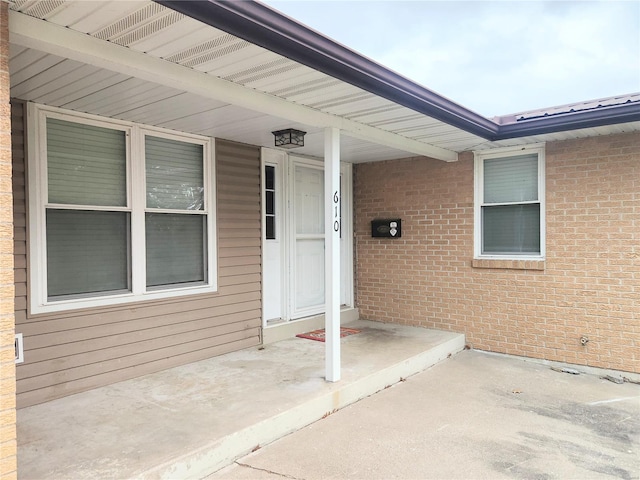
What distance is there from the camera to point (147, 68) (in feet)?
9.23

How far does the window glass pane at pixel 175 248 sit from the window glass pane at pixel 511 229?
358 centimetres

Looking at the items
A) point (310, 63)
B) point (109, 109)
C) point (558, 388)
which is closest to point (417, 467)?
point (558, 388)

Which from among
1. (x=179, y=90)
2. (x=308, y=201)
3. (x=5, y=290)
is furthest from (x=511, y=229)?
(x=5, y=290)

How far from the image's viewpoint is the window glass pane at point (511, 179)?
221 inches

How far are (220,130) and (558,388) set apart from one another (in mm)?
4296

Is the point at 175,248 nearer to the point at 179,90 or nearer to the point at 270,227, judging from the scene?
the point at 270,227

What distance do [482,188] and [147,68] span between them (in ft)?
14.8

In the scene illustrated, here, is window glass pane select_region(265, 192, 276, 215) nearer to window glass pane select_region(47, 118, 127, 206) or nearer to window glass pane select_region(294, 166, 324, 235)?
window glass pane select_region(294, 166, 324, 235)

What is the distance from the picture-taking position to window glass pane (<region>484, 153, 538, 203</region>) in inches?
221

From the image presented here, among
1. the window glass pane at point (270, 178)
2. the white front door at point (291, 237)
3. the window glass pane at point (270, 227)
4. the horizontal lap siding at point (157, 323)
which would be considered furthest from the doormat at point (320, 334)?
the window glass pane at point (270, 178)

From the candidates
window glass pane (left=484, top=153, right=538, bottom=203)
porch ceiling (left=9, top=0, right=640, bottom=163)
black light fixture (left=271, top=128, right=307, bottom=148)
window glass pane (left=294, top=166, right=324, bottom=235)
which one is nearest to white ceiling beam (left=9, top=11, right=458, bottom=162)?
porch ceiling (left=9, top=0, right=640, bottom=163)

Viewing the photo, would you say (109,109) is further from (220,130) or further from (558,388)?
(558,388)

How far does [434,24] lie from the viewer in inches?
1393

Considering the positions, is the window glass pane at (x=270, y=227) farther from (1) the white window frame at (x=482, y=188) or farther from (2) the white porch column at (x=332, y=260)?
(1) the white window frame at (x=482, y=188)
